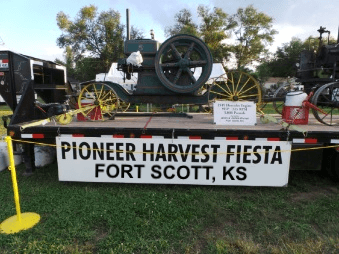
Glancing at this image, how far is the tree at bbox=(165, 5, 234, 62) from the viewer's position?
30.5 meters

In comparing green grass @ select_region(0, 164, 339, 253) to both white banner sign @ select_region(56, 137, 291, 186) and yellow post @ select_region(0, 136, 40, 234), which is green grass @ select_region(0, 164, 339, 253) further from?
white banner sign @ select_region(56, 137, 291, 186)

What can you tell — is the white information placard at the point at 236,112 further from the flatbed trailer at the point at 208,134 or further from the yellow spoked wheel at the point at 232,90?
the yellow spoked wheel at the point at 232,90

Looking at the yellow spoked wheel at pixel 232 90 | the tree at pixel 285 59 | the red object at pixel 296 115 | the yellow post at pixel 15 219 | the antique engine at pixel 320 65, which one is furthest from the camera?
the tree at pixel 285 59

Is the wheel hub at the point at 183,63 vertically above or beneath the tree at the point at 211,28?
beneath

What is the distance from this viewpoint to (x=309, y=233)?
241 centimetres

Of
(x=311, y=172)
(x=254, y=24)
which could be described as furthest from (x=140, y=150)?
(x=254, y=24)

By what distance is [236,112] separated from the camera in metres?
3.35

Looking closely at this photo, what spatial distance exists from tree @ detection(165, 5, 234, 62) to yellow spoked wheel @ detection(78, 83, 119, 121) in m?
27.5

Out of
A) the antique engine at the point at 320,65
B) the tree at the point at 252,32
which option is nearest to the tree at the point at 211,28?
the tree at the point at 252,32

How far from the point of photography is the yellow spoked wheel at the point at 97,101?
3.91 meters

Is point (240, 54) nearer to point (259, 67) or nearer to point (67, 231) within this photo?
point (259, 67)

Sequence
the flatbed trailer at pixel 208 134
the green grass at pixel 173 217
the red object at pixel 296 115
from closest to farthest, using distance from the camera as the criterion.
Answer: the green grass at pixel 173 217, the flatbed trailer at pixel 208 134, the red object at pixel 296 115

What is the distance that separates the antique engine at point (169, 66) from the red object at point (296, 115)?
1.26 meters

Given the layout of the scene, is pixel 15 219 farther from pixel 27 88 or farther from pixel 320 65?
pixel 320 65
